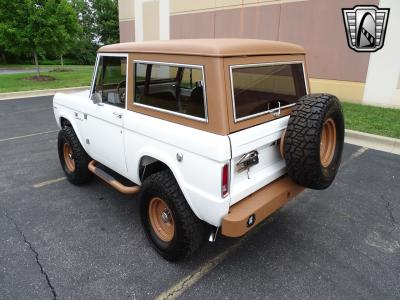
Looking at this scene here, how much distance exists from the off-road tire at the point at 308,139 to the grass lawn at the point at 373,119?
448 centimetres

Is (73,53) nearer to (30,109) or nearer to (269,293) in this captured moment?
(30,109)

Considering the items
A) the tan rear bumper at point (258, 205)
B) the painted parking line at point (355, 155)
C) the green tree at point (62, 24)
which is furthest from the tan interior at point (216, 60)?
the green tree at point (62, 24)

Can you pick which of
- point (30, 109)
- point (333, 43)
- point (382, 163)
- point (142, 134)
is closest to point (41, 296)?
point (142, 134)

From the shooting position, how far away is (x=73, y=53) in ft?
131

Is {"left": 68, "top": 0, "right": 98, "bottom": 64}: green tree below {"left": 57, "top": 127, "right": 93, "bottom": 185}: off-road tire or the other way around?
the other way around

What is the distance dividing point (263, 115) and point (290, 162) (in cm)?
49

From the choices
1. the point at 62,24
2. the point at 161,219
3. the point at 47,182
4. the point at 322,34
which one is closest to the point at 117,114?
the point at 161,219

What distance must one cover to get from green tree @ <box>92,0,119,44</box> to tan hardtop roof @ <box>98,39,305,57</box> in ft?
148

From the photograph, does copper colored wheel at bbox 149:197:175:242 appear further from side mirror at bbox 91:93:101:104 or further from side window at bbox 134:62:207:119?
side mirror at bbox 91:93:101:104

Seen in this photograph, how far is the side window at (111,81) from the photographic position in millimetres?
3533

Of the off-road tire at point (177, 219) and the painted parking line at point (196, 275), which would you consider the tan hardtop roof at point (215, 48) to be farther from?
the painted parking line at point (196, 275)

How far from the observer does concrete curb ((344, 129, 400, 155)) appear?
20.1 ft

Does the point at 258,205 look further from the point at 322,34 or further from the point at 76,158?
the point at 322,34

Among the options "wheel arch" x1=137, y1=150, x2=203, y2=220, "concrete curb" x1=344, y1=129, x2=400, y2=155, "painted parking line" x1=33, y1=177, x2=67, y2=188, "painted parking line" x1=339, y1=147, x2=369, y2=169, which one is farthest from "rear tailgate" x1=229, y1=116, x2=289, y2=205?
"concrete curb" x1=344, y1=129, x2=400, y2=155
